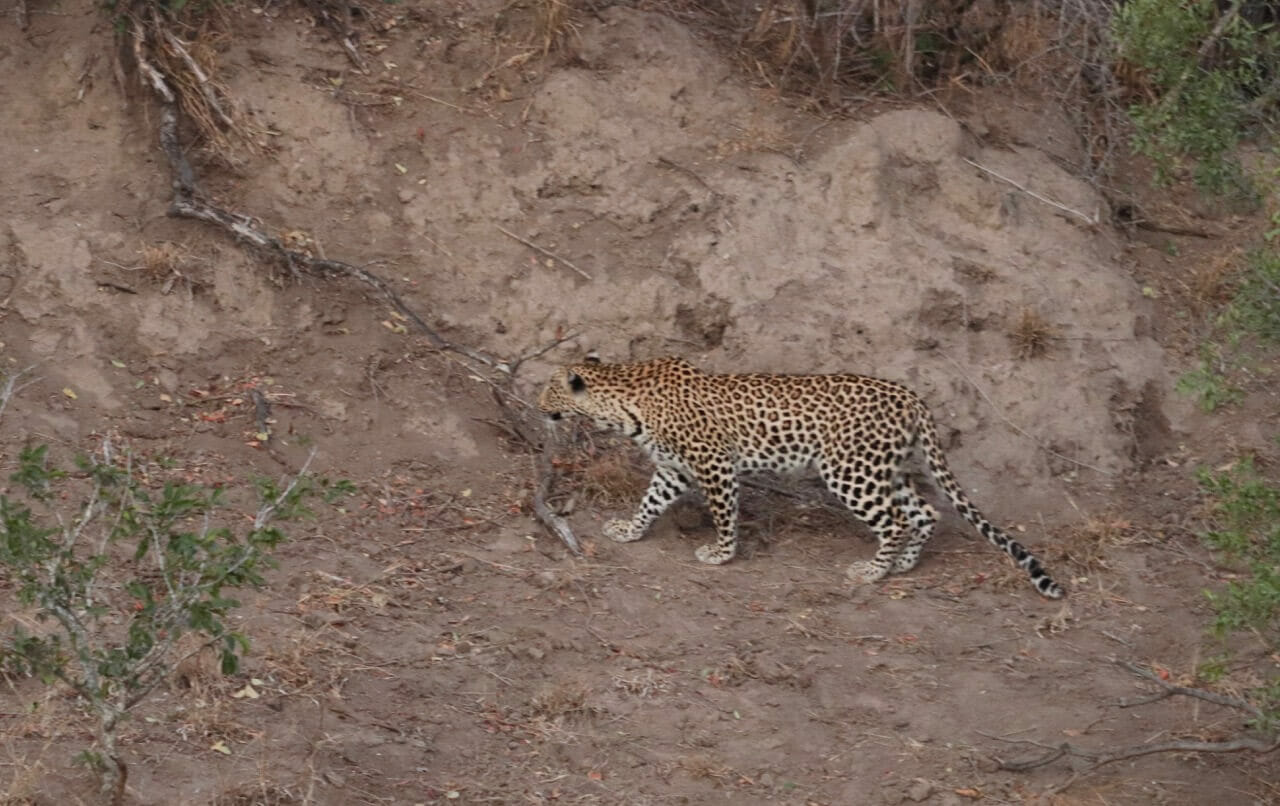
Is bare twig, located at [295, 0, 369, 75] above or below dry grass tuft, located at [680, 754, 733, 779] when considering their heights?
above

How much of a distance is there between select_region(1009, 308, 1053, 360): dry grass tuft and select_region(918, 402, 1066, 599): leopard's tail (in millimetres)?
1319

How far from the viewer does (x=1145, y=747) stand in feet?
27.7

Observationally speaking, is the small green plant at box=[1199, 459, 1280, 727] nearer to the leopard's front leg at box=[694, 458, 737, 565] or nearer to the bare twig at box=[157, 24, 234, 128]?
the leopard's front leg at box=[694, 458, 737, 565]

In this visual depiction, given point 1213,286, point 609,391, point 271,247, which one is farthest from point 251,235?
point 1213,286

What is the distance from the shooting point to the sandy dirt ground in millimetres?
8773

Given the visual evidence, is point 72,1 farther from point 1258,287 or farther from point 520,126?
point 1258,287

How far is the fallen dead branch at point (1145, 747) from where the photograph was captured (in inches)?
319

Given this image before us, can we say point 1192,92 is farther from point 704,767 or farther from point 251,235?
point 251,235

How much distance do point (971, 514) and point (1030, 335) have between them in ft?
6.33

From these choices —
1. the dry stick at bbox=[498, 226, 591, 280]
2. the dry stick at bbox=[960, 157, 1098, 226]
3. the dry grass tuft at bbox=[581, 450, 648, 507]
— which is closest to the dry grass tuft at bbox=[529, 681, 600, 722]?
the dry grass tuft at bbox=[581, 450, 648, 507]

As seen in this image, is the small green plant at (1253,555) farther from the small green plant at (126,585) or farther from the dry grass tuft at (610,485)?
the dry grass tuft at (610,485)

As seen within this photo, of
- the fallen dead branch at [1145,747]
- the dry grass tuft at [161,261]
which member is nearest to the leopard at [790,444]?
the fallen dead branch at [1145,747]

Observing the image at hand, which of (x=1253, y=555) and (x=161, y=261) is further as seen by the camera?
(x=161, y=261)

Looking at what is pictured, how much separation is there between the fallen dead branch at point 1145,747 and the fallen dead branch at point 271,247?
3.82m
